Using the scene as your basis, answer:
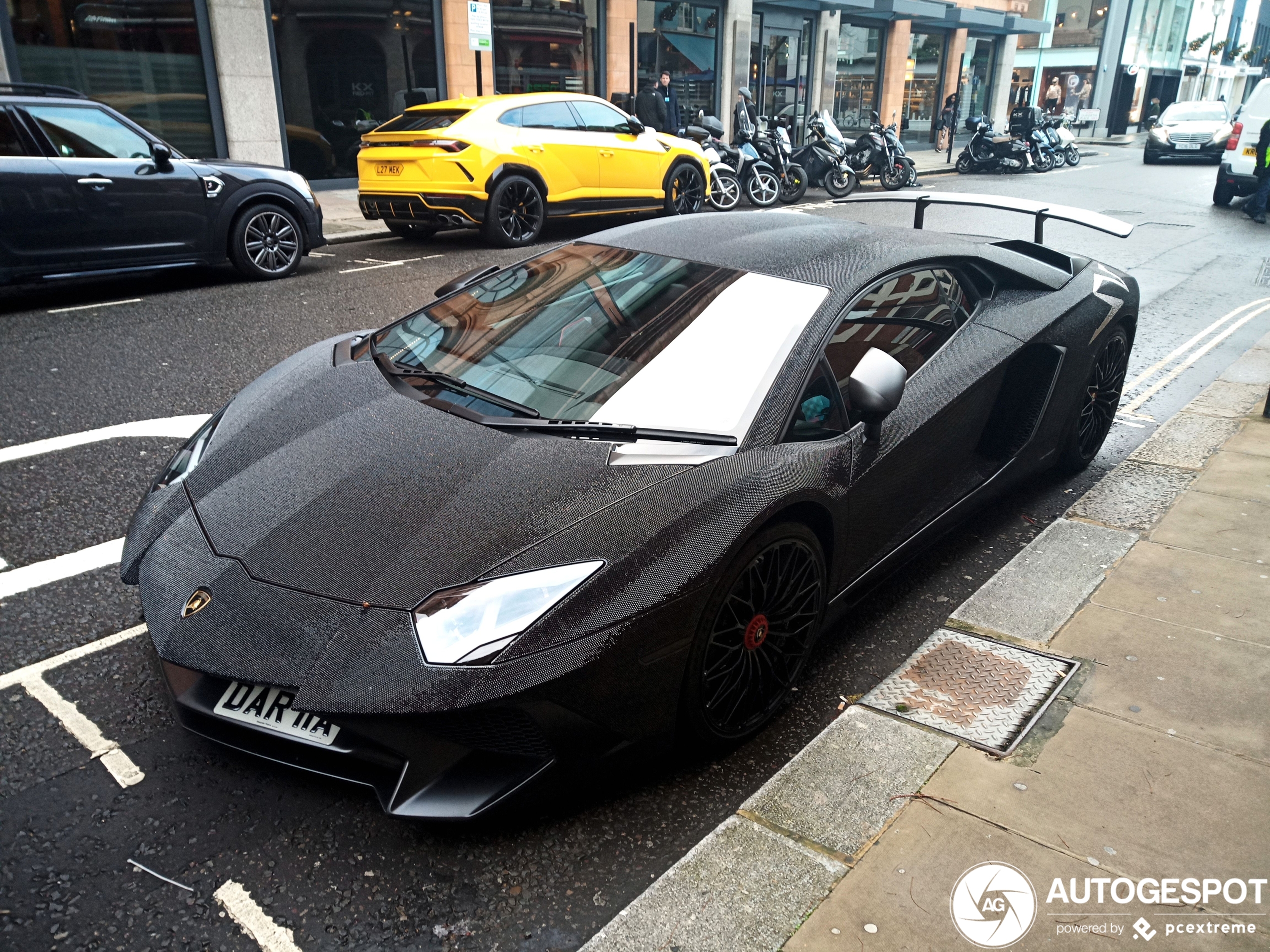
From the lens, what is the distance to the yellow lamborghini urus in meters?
10.8

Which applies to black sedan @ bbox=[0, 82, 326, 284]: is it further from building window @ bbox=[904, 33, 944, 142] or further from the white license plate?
building window @ bbox=[904, 33, 944, 142]

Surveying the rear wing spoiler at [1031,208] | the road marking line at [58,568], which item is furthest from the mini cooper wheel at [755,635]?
the rear wing spoiler at [1031,208]

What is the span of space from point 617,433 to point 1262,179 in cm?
1679

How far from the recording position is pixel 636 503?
2.47 meters

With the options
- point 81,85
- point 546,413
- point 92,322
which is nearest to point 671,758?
point 546,413

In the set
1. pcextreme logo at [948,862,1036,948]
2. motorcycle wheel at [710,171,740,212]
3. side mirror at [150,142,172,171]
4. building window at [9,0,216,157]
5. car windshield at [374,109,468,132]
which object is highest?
building window at [9,0,216,157]

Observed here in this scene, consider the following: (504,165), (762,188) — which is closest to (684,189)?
(762,188)

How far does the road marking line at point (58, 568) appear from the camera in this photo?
350 centimetres

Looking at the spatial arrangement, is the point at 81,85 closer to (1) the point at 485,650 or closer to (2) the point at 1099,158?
(1) the point at 485,650

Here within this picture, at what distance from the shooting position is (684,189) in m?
13.7

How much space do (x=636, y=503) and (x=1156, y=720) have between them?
5.36 ft

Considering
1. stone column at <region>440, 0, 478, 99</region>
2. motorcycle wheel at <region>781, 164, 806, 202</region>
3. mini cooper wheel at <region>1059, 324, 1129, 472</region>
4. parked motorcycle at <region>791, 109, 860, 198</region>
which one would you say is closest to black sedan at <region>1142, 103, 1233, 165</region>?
parked motorcycle at <region>791, 109, 860, 198</region>

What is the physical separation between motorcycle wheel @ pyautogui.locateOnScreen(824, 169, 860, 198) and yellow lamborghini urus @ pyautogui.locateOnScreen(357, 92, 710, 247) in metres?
5.39

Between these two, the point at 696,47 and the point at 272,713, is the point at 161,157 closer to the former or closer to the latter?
the point at 272,713
